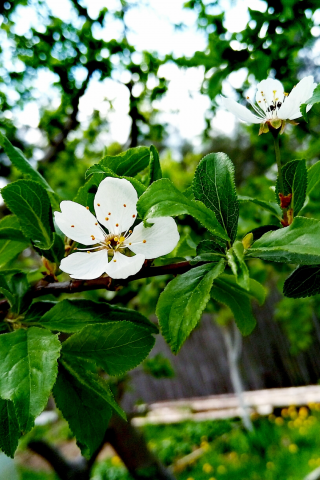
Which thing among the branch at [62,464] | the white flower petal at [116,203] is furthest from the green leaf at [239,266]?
the branch at [62,464]

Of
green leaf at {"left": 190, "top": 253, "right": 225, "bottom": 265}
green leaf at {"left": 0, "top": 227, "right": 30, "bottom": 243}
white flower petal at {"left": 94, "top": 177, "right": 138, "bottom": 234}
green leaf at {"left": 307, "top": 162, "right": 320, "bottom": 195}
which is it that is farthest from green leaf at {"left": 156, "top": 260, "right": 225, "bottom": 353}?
green leaf at {"left": 0, "top": 227, "right": 30, "bottom": 243}

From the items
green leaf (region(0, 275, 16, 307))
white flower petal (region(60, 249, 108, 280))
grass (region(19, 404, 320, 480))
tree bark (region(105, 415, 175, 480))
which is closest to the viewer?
white flower petal (region(60, 249, 108, 280))

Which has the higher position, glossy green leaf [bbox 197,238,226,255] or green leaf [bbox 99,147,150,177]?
green leaf [bbox 99,147,150,177]

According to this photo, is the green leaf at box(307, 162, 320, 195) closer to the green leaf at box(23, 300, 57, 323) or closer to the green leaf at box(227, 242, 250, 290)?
the green leaf at box(227, 242, 250, 290)

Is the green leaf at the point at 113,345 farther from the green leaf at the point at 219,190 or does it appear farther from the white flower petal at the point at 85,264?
the green leaf at the point at 219,190

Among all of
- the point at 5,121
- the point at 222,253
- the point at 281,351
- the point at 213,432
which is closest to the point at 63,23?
the point at 5,121

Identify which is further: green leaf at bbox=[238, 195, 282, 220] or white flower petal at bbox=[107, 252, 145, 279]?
green leaf at bbox=[238, 195, 282, 220]

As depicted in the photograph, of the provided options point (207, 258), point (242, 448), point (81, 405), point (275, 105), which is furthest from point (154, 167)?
point (242, 448)
